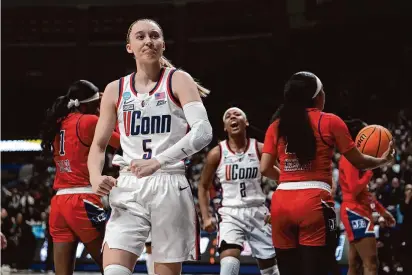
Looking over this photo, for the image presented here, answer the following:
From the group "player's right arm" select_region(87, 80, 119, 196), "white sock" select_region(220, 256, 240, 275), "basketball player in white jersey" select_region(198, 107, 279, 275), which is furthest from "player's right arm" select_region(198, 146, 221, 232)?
"player's right arm" select_region(87, 80, 119, 196)

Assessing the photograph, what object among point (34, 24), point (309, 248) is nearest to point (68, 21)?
point (34, 24)

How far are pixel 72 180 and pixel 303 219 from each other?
1839 millimetres

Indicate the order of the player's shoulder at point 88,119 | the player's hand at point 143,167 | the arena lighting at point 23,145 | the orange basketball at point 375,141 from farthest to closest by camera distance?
1. the arena lighting at point 23,145
2. the orange basketball at point 375,141
3. the player's shoulder at point 88,119
4. the player's hand at point 143,167

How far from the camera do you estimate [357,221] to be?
6148mm

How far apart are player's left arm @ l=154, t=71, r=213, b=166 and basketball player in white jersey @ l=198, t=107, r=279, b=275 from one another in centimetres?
264

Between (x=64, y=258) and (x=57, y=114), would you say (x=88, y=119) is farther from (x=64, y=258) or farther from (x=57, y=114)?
(x=64, y=258)

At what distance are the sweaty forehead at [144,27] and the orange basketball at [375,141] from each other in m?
2.22

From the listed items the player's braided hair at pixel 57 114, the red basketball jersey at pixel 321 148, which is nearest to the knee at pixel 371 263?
the red basketball jersey at pixel 321 148

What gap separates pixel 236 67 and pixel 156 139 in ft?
54.4

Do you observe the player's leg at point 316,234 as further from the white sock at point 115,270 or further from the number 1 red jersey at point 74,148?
the number 1 red jersey at point 74,148

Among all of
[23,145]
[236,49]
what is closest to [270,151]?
[236,49]

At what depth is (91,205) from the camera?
16.5 feet

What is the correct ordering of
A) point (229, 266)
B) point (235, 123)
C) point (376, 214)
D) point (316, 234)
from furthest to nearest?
1. point (376, 214)
2. point (235, 123)
3. point (229, 266)
4. point (316, 234)

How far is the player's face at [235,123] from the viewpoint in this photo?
249 inches
